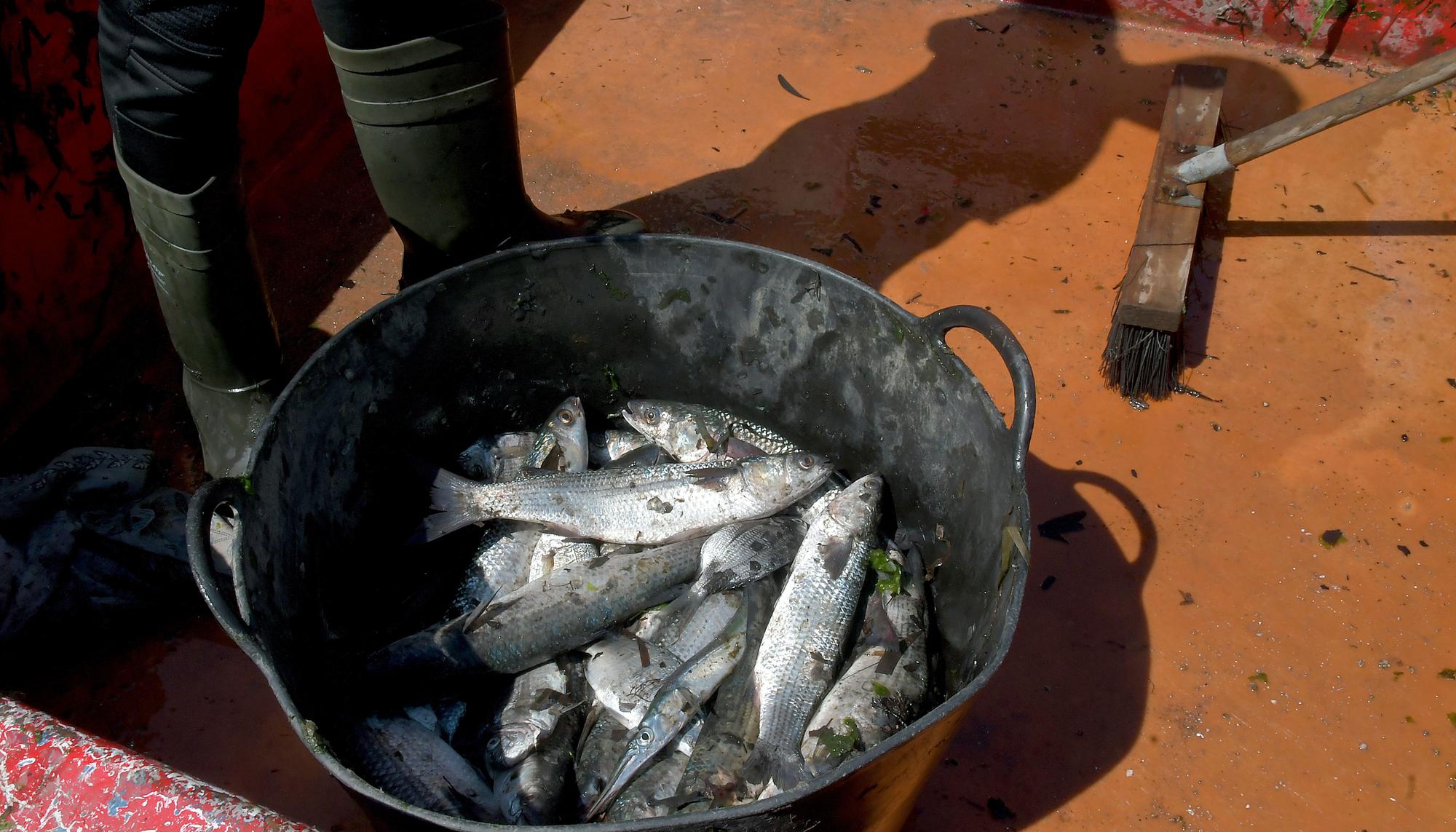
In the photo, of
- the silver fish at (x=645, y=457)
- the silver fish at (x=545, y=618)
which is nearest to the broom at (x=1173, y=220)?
the silver fish at (x=645, y=457)

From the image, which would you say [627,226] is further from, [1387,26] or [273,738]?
[1387,26]

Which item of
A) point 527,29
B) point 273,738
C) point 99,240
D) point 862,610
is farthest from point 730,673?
point 527,29

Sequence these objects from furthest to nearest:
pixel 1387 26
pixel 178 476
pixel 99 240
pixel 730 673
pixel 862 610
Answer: pixel 1387 26 < pixel 99 240 < pixel 178 476 < pixel 862 610 < pixel 730 673

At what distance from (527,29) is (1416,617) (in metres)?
4.87

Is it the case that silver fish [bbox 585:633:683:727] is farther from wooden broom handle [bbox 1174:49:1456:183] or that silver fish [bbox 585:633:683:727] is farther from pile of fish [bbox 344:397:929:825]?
wooden broom handle [bbox 1174:49:1456:183]

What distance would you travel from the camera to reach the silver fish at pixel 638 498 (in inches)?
101

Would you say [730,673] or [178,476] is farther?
[178,476]

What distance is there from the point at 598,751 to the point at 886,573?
2.79ft

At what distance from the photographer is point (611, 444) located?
2.92 meters

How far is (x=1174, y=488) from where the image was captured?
126 inches

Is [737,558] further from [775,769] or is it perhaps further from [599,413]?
[599,413]

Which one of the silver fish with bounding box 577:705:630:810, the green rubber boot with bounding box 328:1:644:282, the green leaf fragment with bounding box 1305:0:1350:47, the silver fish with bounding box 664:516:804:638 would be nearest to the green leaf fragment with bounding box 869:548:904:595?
the silver fish with bounding box 664:516:804:638

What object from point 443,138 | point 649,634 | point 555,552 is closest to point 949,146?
point 443,138

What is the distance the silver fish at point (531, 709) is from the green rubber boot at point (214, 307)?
3.10 ft
